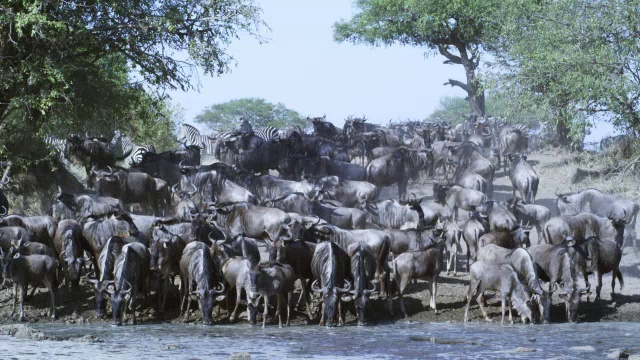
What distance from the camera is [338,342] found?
1702cm

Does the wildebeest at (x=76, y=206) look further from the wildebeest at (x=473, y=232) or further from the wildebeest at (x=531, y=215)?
the wildebeest at (x=531, y=215)

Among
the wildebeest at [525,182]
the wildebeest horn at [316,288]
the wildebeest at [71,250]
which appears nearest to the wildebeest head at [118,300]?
the wildebeest at [71,250]

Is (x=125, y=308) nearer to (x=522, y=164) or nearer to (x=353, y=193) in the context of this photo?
(x=353, y=193)

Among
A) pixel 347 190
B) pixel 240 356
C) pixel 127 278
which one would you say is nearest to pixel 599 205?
pixel 347 190

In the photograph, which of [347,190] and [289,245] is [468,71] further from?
[289,245]

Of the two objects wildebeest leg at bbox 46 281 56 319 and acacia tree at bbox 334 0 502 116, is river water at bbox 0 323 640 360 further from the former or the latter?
Answer: acacia tree at bbox 334 0 502 116

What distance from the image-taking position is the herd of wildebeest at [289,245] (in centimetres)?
1889

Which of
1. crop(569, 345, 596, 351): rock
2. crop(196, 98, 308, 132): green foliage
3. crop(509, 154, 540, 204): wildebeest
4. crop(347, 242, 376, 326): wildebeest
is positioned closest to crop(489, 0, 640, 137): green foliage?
crop(509, 154, 540, 204): wildebeest

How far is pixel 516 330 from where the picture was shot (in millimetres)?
18141

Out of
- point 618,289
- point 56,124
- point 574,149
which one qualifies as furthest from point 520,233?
point 574,149

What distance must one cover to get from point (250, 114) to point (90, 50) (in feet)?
149

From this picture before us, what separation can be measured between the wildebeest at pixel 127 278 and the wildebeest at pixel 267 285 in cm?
218

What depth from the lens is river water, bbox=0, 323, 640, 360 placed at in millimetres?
15922

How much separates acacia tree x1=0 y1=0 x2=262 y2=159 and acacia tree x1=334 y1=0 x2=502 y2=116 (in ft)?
78.8
